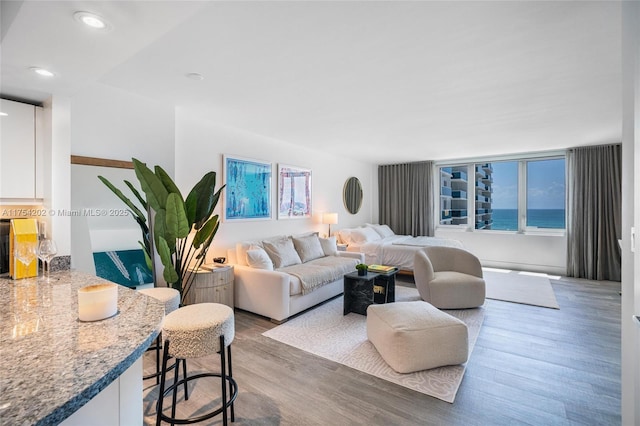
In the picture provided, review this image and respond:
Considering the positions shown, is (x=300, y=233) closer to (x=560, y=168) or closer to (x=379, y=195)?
(x=379, y=195)

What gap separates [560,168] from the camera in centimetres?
614

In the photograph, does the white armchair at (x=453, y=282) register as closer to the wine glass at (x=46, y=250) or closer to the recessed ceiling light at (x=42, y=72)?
→ the wine glass at (x=46, y=250)

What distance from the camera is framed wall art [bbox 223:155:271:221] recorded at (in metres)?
4.11

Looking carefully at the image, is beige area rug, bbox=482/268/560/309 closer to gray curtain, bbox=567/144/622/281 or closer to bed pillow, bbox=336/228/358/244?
gray curtain, bbox=567/144/622/281

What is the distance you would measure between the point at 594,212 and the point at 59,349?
7.61 metres

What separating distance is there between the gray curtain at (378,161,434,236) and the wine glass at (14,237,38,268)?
6.98 metres

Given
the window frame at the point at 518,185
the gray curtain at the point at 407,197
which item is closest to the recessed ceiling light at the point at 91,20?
the gray curtain at the point at 407,197

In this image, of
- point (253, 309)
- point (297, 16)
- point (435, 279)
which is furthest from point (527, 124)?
point (253, 309)

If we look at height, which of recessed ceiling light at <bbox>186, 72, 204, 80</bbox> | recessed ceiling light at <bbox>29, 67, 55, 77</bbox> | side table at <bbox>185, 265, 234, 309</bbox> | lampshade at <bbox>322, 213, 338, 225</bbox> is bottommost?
side table at <bbox>185, 265, 234, 309</bbox>

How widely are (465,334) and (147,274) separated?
3.09 m

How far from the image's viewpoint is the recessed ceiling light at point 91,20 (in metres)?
1.23

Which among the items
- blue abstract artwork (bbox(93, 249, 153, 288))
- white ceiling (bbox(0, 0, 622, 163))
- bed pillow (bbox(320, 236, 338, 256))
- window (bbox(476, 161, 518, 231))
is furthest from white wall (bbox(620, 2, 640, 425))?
window (bbox(476, 161, 518, 231))

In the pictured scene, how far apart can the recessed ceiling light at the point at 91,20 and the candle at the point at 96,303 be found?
3.71ft

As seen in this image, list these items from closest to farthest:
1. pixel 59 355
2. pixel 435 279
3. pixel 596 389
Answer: pixel 59 355
pixel 596 389
pixel 435 279
